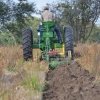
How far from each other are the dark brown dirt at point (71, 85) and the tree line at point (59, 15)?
20304mm

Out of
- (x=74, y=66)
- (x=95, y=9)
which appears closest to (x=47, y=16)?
(x=74, y=66)

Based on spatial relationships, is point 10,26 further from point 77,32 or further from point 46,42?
point 46,42

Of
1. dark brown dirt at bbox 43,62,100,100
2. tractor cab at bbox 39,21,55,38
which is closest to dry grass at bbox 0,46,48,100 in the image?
dark brown dirt at bbox 43,62,100,100

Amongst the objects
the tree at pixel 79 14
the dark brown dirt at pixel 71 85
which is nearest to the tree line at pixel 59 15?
the tree at pixel 79 14

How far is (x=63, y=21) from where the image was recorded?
31.4 metres

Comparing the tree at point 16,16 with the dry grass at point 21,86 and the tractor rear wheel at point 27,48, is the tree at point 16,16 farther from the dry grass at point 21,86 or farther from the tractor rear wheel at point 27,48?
the dry grass at point 21,86

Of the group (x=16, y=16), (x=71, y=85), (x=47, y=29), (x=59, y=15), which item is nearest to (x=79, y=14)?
(x=59, y=15)

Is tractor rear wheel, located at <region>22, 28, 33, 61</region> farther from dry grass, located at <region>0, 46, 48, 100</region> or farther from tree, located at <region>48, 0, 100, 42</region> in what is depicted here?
tree, located at <region>48, 0, 100, 42</region>

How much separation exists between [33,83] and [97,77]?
168 cm

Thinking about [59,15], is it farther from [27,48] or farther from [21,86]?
[21,86]

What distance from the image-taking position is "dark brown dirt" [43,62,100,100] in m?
5.77

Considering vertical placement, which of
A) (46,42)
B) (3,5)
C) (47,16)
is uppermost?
(3,5)

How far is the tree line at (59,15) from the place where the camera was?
29016 mm

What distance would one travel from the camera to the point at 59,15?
31.8 metres
